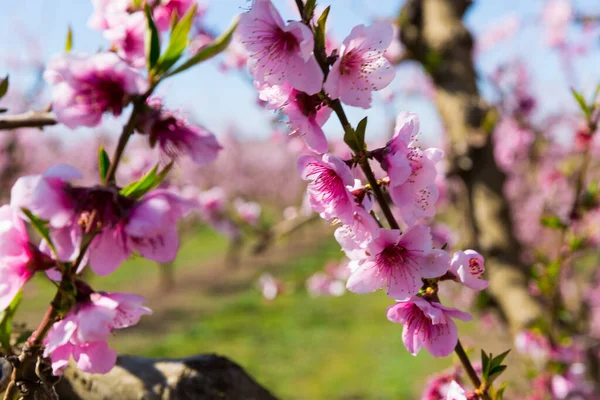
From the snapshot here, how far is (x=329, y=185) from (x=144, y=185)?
0.23 m

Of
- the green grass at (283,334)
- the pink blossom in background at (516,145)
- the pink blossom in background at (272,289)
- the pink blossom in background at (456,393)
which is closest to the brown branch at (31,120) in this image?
the pink blossom in background at (456,393)

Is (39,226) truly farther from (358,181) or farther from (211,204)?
(211,204)

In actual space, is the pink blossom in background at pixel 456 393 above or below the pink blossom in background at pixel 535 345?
above

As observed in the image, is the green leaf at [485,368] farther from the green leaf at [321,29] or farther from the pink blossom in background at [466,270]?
the green leaf at [321,29]

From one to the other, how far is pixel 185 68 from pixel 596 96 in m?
1.07

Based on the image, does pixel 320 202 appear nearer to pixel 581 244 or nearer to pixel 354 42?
pixel 354 42

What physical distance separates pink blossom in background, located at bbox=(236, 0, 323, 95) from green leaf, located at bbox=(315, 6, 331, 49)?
3 cm

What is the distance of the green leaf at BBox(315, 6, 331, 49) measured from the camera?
63 centimetres

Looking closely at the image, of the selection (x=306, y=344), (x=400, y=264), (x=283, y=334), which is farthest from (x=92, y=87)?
(x=283, y=334)

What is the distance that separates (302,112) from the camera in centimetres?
64

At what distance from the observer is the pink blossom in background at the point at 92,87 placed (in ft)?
1.75

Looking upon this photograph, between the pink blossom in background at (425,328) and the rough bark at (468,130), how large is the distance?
1.79 metres

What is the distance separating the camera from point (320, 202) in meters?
0.67

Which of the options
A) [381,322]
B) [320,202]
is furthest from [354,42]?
[381,322]
